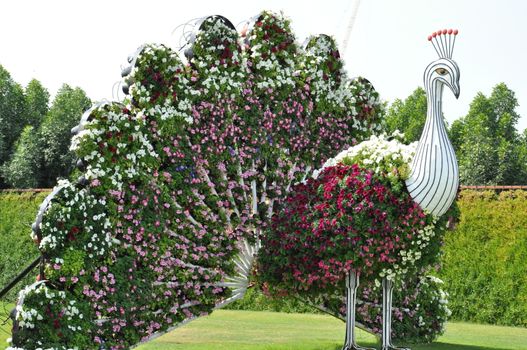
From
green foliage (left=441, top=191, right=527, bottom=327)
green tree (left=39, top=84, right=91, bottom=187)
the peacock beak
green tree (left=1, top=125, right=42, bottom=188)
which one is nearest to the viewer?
the peacock beak

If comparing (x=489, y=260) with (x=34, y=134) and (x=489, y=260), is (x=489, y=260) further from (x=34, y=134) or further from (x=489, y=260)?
(x=34, y=134)

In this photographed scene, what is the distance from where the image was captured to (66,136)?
30609 mm

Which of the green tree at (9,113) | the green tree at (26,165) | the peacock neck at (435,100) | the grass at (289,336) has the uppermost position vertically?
the green tree at (9,113)

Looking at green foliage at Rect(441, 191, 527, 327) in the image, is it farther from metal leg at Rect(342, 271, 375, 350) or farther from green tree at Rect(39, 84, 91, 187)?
green tree at Rect(39, 84, 91, 187)

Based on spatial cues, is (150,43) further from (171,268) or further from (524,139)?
(524,139)

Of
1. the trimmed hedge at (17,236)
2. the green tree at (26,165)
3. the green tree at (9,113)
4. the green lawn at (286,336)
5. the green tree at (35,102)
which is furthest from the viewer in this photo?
the green tree at (35,102)

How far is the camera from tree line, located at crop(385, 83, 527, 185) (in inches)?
1073

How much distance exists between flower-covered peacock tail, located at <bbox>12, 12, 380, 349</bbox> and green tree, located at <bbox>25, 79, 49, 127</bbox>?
24.5 metres

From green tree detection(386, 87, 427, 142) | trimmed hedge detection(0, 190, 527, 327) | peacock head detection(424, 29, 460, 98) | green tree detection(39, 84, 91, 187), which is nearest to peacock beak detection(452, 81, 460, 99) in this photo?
peacock head detection(424, 29, 460, 98)

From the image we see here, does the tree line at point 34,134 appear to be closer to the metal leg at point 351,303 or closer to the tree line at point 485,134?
the tree line at point 485,134

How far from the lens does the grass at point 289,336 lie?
11444 mm

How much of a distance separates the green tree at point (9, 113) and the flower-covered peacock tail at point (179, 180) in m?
23.6

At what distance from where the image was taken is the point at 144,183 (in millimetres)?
8945

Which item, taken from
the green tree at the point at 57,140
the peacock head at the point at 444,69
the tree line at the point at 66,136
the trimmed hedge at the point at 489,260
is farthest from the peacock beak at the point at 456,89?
the green tree at the point at 57,140
